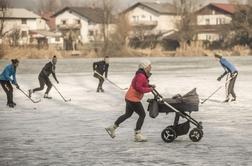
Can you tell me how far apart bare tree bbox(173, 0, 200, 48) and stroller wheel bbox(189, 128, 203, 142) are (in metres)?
70.0

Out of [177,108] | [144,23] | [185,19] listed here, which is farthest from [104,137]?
[144,23]

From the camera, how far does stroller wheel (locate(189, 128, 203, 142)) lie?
982 cm

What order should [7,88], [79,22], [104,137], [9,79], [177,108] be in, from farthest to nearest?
[79,22] < [7,88] < [9,79] < [104,137] < [177,108]

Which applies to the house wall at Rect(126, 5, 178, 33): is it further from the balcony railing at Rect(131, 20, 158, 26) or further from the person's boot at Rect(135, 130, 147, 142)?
the person's boot at Rect(135, 130, 147, 142)

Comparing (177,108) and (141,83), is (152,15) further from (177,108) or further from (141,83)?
(141,83)

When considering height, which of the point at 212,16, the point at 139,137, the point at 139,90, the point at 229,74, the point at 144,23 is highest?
the point at 212,16

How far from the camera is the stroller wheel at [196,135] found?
387 inches

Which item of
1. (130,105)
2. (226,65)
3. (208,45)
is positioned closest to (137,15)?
(208,45)

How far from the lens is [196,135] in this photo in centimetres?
986

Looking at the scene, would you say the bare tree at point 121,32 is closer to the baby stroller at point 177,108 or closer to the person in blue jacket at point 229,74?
the person in blue jacket at point 229,74

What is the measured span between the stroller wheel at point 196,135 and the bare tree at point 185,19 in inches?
2757

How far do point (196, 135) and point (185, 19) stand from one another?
77.4 meters

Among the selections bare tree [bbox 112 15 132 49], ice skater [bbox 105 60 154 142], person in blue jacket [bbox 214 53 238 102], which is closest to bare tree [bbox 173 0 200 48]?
bare tree [bbox 112 15 132 49]

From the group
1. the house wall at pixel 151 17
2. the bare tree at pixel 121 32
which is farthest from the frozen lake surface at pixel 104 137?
the house wall at pixel 151 17
